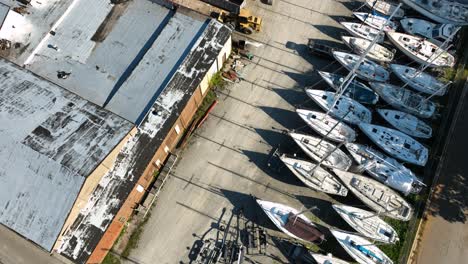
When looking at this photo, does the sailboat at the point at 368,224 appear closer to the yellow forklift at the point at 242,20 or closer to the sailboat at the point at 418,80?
the sailboat at the point at 418,80

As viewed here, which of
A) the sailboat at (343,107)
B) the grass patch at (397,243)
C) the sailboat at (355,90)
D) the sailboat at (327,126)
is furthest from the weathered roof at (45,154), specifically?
the grass patch at (397,243)

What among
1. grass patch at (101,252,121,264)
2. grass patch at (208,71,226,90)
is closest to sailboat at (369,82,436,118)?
grass patch at (208,71,226,90)

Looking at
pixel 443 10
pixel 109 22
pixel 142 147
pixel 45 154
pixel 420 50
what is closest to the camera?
pixel 45 154

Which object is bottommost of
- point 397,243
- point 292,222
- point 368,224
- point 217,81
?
point 292,222

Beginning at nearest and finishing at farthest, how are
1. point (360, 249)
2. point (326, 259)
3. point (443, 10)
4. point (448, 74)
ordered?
point (326, 259) < point (360, 249) < point (448, 74) < point (443, 10)

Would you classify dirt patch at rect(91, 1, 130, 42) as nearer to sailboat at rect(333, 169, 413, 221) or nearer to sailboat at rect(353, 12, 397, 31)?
sailboat at rect(353, 12, 397, 31)

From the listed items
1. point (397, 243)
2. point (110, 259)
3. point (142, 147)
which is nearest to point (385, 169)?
point (397, 243)

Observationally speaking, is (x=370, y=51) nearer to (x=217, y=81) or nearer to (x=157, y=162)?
(x=217, y=81)

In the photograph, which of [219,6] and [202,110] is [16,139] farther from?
[219,6]
